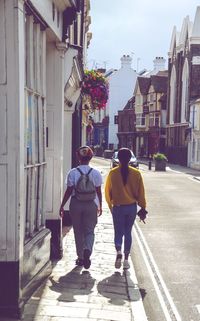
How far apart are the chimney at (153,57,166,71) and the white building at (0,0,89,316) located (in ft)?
231

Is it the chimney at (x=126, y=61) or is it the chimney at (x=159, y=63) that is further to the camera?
the chimney at (x=159, y=63)

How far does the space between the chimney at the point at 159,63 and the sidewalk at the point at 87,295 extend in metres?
71.0

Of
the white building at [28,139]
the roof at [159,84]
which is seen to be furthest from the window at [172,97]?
the white building at [28,139]

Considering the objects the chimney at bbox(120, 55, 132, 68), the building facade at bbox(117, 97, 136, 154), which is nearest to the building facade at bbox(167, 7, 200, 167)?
the building facade at bbox(117, 97, 136, 154)

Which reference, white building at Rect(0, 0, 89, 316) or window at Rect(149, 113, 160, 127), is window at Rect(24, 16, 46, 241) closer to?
white building at Rect(0, 0, 89, 316)

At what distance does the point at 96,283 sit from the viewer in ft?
20.6

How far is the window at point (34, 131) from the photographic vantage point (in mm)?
5328

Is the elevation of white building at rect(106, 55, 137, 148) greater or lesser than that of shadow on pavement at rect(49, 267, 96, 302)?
greater

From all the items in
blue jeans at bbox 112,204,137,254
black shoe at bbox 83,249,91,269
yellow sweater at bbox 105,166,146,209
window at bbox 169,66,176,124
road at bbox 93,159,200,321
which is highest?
window at bbox 169,66,176,124

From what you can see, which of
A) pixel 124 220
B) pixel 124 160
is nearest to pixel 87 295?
pixel 124 220

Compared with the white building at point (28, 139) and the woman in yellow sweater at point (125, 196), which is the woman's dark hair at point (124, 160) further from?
the white building at point (28, 139)

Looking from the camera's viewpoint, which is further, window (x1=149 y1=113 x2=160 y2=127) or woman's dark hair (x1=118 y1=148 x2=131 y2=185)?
window (x1=149 y1=113 x2=160 y2=127)

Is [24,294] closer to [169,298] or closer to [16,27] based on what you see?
[169,298]

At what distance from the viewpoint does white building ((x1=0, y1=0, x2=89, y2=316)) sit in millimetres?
4465
